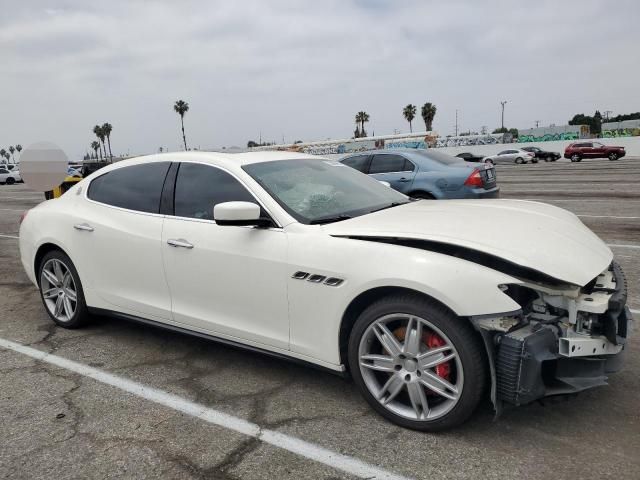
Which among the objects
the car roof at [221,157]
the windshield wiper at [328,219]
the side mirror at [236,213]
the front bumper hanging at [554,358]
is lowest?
the front bumper hanging at [554,358]

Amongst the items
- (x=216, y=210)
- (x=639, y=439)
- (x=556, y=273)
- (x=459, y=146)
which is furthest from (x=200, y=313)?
(x=459, y=146)

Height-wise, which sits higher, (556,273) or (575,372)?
(556,273)

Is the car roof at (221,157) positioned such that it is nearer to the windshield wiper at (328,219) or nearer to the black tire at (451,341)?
the windshield wiper at (328,219)

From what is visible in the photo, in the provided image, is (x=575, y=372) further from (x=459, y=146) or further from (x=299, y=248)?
(x=459, y=146)

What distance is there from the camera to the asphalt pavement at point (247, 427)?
2.58 metres

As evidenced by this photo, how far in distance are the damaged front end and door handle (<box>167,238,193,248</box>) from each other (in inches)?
76.6

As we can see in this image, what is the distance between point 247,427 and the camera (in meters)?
2.98

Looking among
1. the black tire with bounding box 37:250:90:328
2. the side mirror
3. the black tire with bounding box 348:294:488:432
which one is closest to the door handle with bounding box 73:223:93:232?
the black tire with bounding box 37:250:90:328

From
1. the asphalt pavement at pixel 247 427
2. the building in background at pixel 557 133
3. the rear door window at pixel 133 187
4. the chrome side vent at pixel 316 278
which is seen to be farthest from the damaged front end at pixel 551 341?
the building in background at pixel 557 133

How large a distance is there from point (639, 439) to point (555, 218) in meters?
1.38

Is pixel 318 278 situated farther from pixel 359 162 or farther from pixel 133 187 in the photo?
pixel 359 162

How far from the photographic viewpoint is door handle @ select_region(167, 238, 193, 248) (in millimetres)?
3609

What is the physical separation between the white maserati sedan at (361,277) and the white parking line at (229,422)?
425mm

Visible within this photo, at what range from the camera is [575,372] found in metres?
2.63
